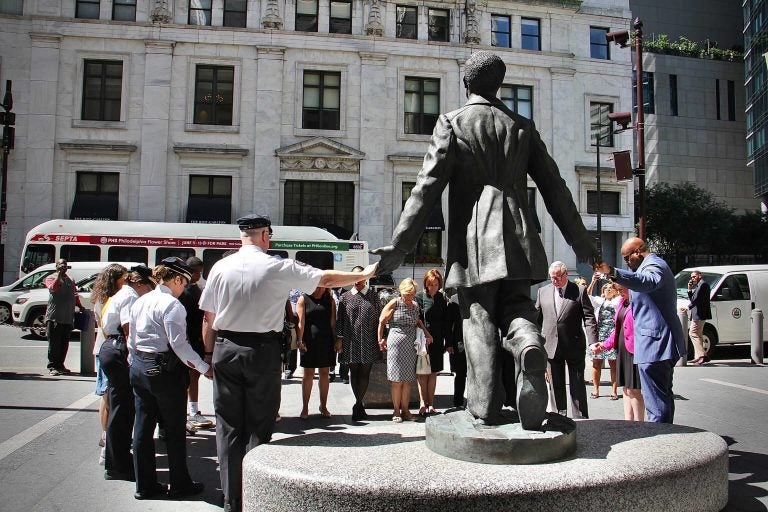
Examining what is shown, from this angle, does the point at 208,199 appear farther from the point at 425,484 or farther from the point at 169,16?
the point at 425,484

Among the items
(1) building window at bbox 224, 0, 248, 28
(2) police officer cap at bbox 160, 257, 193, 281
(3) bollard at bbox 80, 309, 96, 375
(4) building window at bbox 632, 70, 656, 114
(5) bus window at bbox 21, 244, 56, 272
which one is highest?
(4) building window at bbox 632, 70, 656, 114

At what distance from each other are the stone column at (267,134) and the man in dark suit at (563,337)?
22294 mm

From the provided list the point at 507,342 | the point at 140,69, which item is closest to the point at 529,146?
the point at 507,342

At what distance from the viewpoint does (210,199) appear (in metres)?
28.9

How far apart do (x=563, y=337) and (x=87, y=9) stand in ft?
97.0

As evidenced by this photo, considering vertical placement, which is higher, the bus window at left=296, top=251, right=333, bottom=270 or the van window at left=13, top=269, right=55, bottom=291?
the bus window at left=296, top=251, right=333, bottom=270

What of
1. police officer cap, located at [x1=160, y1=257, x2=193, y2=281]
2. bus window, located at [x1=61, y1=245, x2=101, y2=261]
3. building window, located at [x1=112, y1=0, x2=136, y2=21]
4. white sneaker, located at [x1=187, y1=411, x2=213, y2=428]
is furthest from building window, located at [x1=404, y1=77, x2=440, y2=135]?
police officer cap, located at [x1=160, y1=257, x2=193, y2=281]

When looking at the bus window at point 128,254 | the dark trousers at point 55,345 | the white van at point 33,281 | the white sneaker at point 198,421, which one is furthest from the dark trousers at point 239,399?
the bus window at point 128,254

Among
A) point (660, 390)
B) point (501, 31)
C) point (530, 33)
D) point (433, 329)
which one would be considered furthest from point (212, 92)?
point (660, 390)

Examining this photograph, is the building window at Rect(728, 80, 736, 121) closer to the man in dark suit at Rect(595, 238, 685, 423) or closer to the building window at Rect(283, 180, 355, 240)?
the building window at Rect(283, 180, 355, 240)

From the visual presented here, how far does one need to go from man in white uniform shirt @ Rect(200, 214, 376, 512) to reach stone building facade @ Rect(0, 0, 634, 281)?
24893 millimetres

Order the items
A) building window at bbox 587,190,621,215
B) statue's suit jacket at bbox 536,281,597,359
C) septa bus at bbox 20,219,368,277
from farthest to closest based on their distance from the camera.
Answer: building window at bbox 587,190,621,215 < septa bus at bbox 20,219,368,277 < statue's suit jacket at bbox 536,281,597,359

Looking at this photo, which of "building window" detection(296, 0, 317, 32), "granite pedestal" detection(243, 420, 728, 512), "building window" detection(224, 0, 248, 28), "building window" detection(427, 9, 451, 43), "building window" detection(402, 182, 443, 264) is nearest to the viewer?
"granite pedestal" detection(243, 420, 728, 512)

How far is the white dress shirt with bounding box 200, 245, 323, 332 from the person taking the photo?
4172 millimetres
